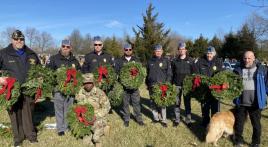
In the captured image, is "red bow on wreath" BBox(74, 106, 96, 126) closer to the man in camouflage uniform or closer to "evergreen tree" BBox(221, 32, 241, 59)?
the man in camouflage uniform

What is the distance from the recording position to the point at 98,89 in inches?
310

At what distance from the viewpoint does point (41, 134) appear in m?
9.00

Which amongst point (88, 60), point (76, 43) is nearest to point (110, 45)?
point (76, 43)

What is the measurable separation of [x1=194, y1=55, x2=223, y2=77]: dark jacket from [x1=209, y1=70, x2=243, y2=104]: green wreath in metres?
1.16

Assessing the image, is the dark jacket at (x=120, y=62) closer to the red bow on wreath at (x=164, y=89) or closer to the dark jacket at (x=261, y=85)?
the red bow on wreath at (x=164, y=89)

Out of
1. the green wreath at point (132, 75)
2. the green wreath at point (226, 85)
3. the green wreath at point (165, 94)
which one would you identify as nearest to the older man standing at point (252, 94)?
the green wreath at point (226, 85)

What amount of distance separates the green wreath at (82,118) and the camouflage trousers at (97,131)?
0.17 metres

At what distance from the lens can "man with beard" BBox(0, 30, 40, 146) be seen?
772cm

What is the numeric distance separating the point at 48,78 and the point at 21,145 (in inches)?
72.0

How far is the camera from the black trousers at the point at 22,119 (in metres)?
7.90

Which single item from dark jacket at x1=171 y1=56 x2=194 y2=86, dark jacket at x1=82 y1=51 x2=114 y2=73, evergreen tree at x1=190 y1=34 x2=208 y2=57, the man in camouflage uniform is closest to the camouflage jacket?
the man in camouflage uniform

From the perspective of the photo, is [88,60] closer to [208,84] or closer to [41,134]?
[41,134]

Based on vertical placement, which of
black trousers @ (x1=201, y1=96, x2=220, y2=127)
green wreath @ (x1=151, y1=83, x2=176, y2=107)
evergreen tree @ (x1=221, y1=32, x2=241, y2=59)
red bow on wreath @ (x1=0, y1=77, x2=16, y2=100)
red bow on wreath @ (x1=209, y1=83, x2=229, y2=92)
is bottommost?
black trousers @ (x1=201, y1=96, x2=220, y2=127)

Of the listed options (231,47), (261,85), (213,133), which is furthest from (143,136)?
(231,47)
